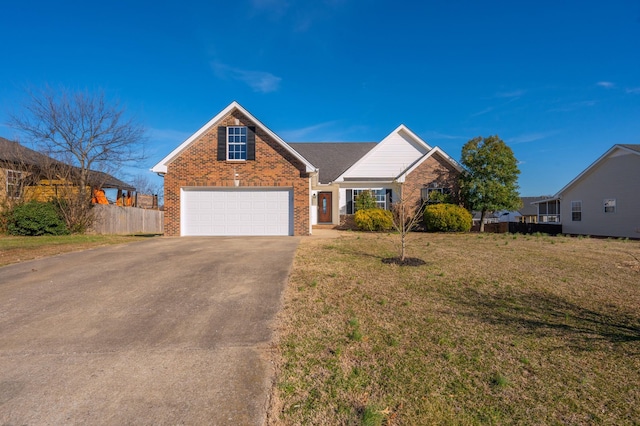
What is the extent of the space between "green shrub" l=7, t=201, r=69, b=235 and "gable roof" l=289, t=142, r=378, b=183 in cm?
1402

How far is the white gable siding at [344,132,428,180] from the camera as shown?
21.1m

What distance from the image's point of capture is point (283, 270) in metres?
7.80

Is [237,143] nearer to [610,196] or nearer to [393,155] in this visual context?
[393,155]

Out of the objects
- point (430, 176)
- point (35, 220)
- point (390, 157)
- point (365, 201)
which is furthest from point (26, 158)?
point (430, 176)

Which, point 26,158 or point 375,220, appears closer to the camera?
point 375,220

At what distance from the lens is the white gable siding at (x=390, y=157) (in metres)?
21.1

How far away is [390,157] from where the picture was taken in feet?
70.2

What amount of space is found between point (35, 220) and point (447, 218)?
65.8ft

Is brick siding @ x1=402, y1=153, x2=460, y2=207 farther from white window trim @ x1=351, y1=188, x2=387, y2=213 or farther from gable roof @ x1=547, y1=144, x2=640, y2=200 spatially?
gable roof @ x1=547, y1=144, x2=640, y2=200

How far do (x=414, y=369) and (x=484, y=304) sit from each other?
108 inches

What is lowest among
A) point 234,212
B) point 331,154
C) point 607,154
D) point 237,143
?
point 234,212

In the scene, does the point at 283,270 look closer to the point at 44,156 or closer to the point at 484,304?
the point at 484,304

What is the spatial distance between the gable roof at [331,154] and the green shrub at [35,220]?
1402 centimetres

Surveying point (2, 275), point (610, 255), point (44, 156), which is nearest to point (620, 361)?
point (610, 255)
